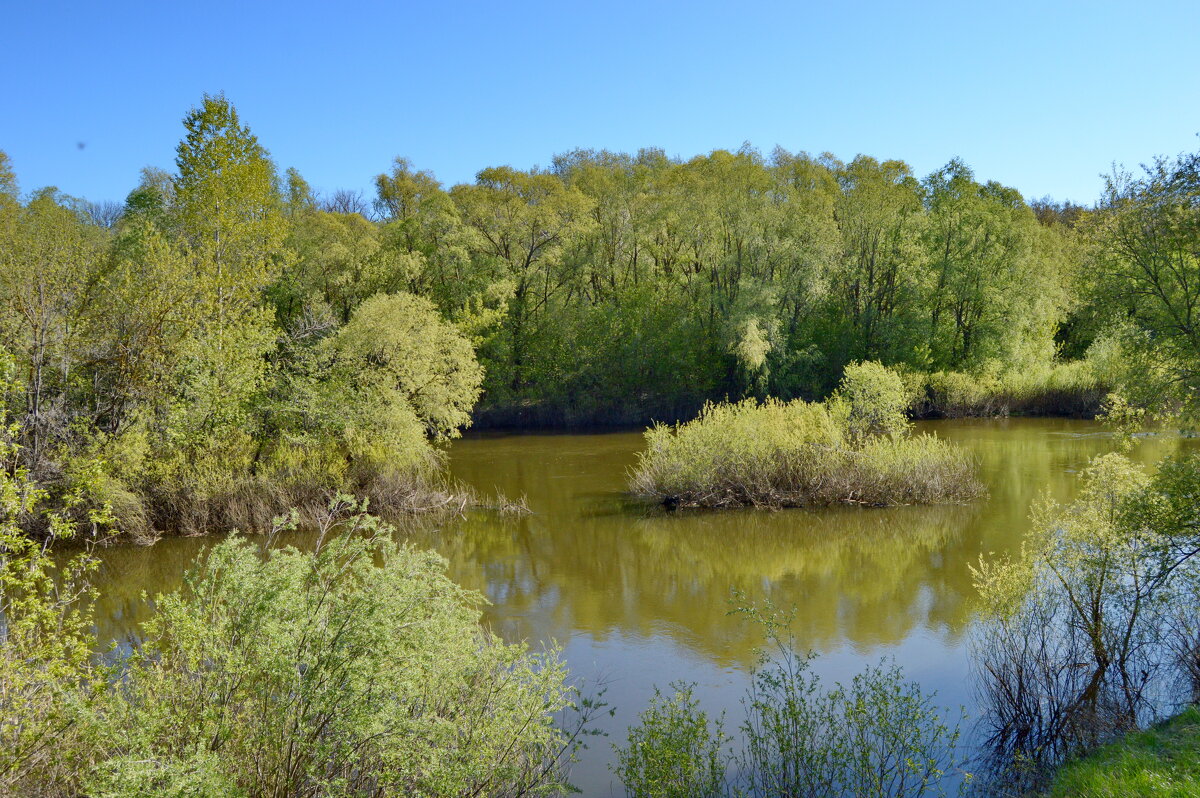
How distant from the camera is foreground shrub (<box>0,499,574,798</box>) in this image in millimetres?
4984

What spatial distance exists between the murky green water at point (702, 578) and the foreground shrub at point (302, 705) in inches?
97.8

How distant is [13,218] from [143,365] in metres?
15.6

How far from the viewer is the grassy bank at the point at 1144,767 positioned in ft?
18.0

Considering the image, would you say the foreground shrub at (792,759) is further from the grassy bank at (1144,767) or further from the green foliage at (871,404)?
the green foliage at (871,404)

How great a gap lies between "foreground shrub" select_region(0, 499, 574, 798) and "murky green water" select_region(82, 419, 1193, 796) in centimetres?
249

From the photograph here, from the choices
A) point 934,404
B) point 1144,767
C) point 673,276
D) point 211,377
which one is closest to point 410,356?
point 211,377

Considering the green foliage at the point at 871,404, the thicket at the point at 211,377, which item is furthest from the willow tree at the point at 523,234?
the green foliage at the point at 871,404

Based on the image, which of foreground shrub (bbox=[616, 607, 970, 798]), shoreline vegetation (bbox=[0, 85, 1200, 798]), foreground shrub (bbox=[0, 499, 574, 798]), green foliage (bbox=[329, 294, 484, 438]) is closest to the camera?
foreground shrub (bbox=[0, 499, 574, 798])

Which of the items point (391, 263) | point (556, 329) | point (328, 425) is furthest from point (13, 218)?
point (556, 329)

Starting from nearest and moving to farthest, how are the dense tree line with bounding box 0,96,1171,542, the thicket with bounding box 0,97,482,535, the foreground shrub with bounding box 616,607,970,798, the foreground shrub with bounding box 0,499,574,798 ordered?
the foreground shrub with bounding box 0,499,574,798 < the foreground shrub with bounding box 616,607,970,798 < the thicket with bounding box 0,97,482,535 < the dense tree line with bounding box 0,96,1171,542

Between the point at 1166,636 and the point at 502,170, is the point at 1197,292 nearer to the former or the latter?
the point at 1166,636

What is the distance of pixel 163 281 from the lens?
16.9 m

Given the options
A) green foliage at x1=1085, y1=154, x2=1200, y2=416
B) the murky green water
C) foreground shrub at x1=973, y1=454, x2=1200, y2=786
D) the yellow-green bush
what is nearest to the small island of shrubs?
the murky green water

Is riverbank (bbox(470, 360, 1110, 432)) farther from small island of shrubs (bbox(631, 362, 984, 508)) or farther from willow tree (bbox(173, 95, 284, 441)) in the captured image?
willow tree (bbox(173, 95, 284, 441))
